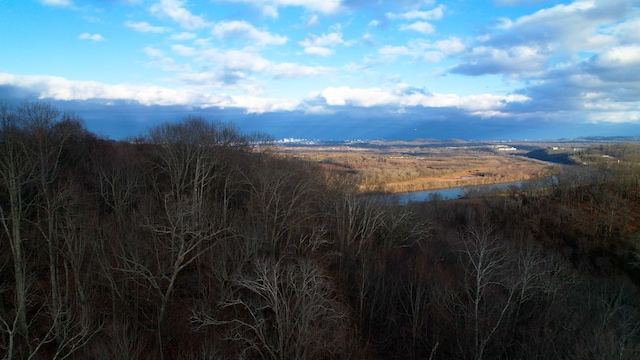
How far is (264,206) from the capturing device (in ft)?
109

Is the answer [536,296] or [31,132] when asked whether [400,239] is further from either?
[31,132]

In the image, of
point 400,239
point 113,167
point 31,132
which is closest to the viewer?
point 31,132

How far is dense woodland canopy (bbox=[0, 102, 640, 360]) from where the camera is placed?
66.5 feet

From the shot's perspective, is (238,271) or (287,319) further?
(238,271)

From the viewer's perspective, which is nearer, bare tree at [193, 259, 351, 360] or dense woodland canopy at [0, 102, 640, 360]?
bare tree at [193, 259, 351, 360]

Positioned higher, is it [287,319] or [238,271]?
[238,271]

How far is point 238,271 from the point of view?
72.3 ft

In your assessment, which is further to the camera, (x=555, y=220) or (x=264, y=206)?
(x=555, y=220)

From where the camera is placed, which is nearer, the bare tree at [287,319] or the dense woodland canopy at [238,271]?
the bare tree at [287,319]

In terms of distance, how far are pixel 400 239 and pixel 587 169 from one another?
2249 inches

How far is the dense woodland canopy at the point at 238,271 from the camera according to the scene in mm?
20281

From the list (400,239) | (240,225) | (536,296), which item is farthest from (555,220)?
(240,225)

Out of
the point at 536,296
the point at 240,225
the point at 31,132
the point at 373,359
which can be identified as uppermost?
the point at 31,132

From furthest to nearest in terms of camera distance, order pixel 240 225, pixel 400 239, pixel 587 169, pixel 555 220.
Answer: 1. pixel 587 169
2. pixel 555 220
3. pixel 400 239
4. pixel 240 225
